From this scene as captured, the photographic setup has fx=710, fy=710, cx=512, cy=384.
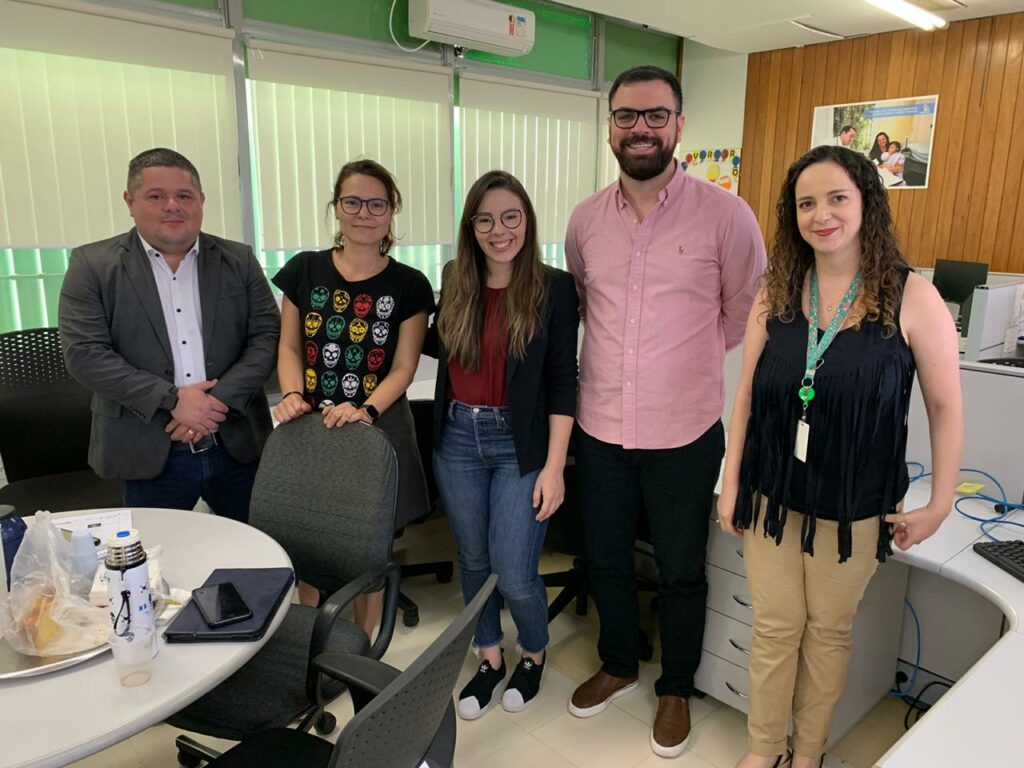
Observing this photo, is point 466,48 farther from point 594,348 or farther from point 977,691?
point 977,691

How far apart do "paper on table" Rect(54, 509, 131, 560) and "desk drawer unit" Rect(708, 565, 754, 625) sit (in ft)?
5.21

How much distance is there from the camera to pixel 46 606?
1.20 meters

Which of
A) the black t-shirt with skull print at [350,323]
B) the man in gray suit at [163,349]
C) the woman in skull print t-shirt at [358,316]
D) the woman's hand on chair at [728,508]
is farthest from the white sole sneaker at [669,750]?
the man in gray suit at [163,349]

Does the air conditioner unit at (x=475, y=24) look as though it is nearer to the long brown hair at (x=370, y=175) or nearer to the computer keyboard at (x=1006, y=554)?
the long brown hair at (x=370, y=175)

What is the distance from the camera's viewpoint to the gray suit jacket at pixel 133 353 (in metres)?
1.96

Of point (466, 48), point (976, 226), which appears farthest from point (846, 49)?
point (466, 48)

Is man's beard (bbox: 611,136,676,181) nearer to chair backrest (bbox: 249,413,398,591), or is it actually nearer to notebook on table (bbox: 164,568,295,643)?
chair backrest (bbox: 249,413,398,591)

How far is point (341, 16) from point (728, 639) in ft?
12.3

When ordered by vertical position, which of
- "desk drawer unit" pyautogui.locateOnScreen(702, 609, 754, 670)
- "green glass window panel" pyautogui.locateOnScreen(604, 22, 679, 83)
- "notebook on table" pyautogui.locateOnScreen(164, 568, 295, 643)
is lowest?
"desk drawer unit" pyautogui.locateOnScreen(702, 609, 754, 670)

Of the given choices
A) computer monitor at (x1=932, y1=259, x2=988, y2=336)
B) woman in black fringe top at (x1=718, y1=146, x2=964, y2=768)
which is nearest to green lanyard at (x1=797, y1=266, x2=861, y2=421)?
woman in black fringe top at (x1=718, y1=146, x2=964, y2=768)

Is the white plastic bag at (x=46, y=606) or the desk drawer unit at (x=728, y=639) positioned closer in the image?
the white plastic bag at (x=46, y=606)

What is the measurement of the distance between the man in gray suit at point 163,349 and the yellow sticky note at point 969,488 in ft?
6.95

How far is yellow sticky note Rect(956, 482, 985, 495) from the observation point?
2.11 metres

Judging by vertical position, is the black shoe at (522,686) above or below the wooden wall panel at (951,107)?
below
